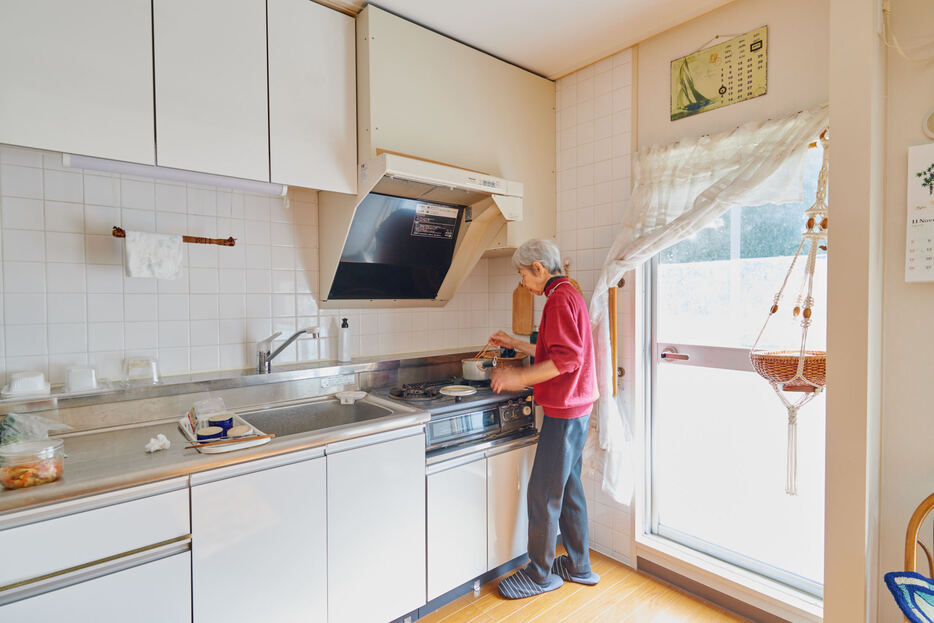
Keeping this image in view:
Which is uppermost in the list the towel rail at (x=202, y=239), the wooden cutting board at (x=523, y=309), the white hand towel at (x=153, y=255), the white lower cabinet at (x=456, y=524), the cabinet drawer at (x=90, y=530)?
the towel rail at (x=202, y=239)

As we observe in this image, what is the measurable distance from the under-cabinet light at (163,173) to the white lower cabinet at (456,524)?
138 centimetres

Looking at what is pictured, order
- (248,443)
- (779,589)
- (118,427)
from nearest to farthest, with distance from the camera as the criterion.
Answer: (248,443), (118,427), (779,589)

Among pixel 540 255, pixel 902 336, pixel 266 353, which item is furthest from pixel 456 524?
pixel 902 336

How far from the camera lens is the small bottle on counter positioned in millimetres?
2377

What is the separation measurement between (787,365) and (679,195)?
0.91 m

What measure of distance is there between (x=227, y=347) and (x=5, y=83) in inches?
45.2

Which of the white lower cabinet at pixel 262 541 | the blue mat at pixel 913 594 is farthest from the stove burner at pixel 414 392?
the blue mat at pixel 913 594

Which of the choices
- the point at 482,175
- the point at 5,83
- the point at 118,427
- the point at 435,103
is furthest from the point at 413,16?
the point at 118,427

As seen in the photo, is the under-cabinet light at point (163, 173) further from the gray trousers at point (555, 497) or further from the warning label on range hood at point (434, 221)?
the gray trousers at point (555, 497)

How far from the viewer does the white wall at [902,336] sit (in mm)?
1468

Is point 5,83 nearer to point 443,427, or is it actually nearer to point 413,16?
point 413,16

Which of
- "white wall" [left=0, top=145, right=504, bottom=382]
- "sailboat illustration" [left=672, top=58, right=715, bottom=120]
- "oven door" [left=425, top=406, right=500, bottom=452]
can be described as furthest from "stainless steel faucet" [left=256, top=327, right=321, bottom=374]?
"sailboat illustration" [left=672, top=58, right=715, bottom=120]

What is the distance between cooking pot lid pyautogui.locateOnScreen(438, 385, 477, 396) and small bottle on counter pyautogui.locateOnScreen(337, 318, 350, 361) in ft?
1.69

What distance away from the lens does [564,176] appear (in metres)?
2.78
